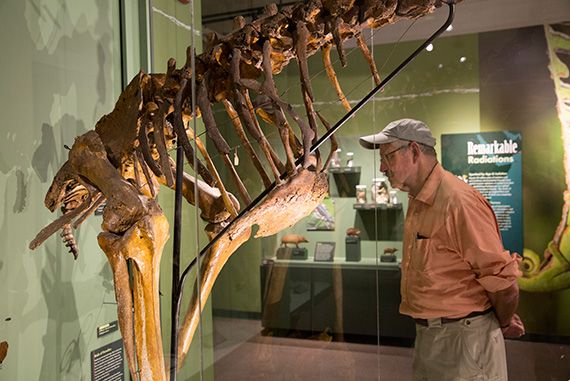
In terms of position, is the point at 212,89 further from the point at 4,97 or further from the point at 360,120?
the point at 4,97

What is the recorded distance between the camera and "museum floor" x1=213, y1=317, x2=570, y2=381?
157cm

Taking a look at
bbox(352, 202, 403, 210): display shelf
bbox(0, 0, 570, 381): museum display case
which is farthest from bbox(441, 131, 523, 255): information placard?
bbox(352, 202, 403, 210): display shelf

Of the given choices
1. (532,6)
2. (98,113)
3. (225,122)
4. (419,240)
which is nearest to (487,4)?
(532,6)

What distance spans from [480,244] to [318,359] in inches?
26.4

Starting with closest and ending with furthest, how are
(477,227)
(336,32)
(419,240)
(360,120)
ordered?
(336,32) → (477,227) → (419,240) → (360,120)

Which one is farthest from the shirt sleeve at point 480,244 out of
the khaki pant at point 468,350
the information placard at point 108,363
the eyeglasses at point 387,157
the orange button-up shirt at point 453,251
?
the information placard at point 108,363

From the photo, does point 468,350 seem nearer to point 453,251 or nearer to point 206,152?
point 453,251

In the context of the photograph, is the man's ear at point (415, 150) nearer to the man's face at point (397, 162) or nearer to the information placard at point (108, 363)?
the man's face at point (397, 162)

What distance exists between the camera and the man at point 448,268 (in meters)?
1.33

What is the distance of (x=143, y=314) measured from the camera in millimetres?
1402

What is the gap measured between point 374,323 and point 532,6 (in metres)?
1.13

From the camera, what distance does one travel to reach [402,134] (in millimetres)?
1471

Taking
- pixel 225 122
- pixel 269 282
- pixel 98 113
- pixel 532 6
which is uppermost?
pixel 532 6

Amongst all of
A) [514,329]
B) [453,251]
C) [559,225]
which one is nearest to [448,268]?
[453,251]
